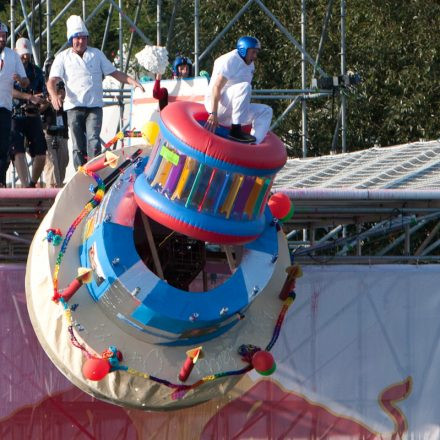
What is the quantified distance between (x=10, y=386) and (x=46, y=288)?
7.04ft

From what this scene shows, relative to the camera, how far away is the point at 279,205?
13.8m

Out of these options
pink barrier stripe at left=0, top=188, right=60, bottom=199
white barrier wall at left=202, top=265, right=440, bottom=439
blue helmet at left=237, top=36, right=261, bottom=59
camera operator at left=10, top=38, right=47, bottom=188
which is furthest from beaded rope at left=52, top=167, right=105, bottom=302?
white barrier wall at left=202, top=265, right=440, bottom=439

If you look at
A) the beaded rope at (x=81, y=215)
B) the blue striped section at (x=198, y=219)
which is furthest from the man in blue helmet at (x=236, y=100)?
the beaded rope at (x=81, y=215)

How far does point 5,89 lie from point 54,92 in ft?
1.60

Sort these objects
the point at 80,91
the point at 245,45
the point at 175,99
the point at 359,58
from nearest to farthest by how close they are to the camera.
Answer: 1. the point at 245,45
2. the point at 175,99
3. the point at 80,91
4. the point at 359,58

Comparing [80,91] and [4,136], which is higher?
[80,91]

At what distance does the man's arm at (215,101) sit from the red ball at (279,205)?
1141 millimetres

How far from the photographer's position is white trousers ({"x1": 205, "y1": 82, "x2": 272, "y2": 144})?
13.1 m

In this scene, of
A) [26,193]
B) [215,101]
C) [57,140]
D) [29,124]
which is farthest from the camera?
[57,140]

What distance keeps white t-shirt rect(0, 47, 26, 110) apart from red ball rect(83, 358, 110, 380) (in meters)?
3.57

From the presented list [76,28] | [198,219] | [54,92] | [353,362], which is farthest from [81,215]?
[353,362]

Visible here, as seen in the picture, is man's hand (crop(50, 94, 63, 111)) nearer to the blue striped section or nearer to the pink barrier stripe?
the pink barrier stripe

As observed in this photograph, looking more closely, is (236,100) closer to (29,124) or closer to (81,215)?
(81,215)

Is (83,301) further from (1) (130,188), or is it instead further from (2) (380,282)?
(2) (380,282)
